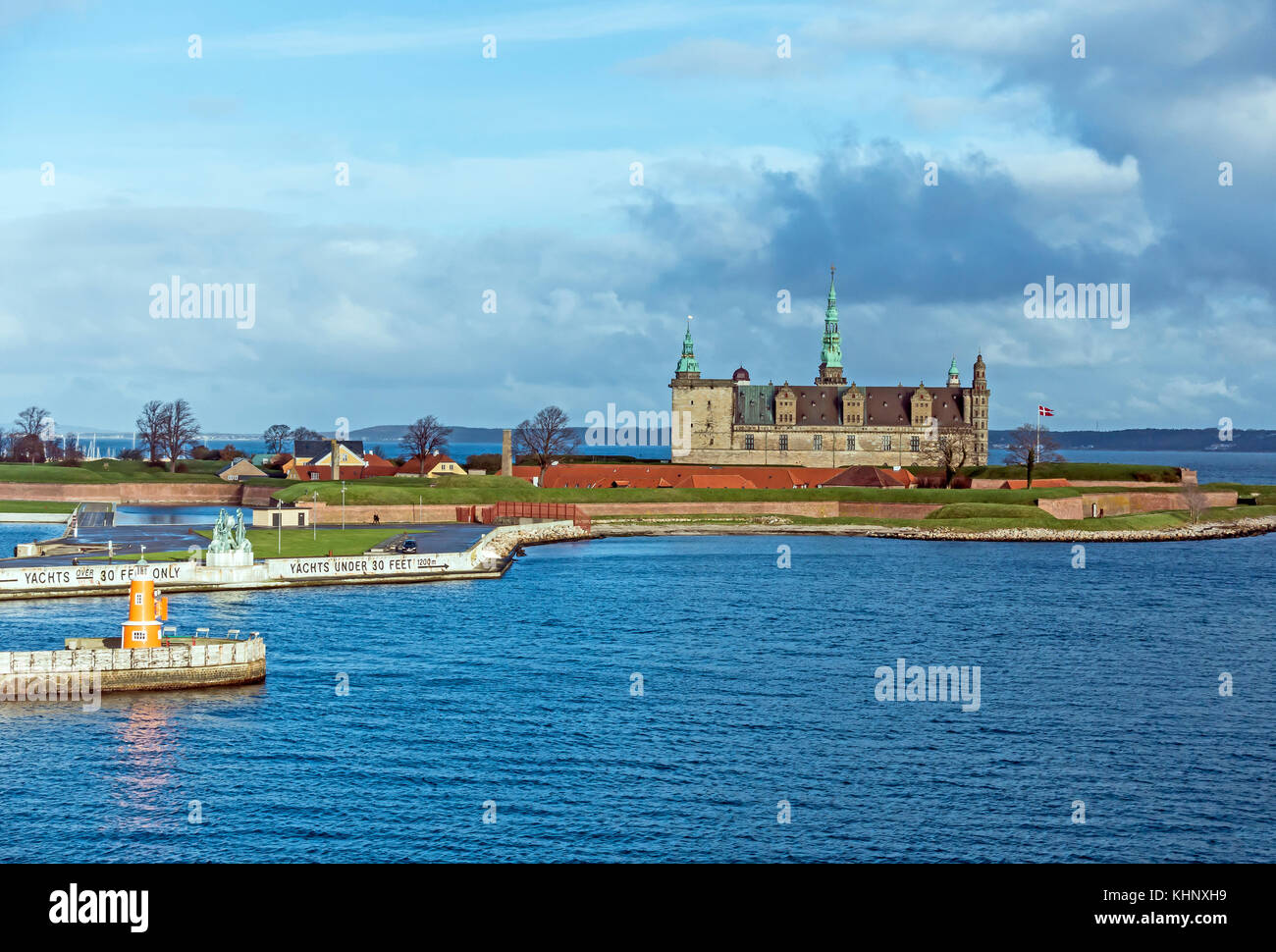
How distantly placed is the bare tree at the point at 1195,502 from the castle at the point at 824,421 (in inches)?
1371

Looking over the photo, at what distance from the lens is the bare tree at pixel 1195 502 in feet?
397

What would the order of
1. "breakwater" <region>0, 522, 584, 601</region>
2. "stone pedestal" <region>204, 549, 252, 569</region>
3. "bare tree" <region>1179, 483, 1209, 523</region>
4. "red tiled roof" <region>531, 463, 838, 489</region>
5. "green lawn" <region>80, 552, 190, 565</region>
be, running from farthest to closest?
"red tiled roof" <region>531, 463, 838, 489</region> → "bare tree" <region>1179, 483, 1209, 523</region> → "green lawn" <region>80, 552, 190, 565</region> → "stone pedestal" <region>204, 549, 252, 569</region> → "breakwater" <region>0, 522, 584, 601</region>

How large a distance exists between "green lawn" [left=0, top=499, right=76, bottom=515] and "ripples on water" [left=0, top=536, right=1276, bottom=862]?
5076 centimetres

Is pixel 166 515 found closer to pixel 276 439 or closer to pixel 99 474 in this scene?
pixel 99 474

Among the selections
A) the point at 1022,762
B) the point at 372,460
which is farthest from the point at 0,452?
the point at 1022,762

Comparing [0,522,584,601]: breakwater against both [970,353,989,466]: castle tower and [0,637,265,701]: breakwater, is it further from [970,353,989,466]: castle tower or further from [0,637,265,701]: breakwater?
[970,353,989,466]: castle tower

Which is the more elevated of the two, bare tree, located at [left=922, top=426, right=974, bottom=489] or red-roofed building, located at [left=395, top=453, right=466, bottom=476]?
bare tree, located at [left=922, top=426, right=974, bottom=489]

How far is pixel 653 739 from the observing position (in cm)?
3609

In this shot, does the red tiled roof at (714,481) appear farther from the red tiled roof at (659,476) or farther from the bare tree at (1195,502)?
the bare tree at (1195,502)

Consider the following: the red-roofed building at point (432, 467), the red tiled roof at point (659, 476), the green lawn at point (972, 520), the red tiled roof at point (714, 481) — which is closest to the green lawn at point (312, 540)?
the green lawn at point (972, 520)

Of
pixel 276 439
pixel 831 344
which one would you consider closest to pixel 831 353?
pixel 831 344

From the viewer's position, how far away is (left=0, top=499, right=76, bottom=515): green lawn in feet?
344
